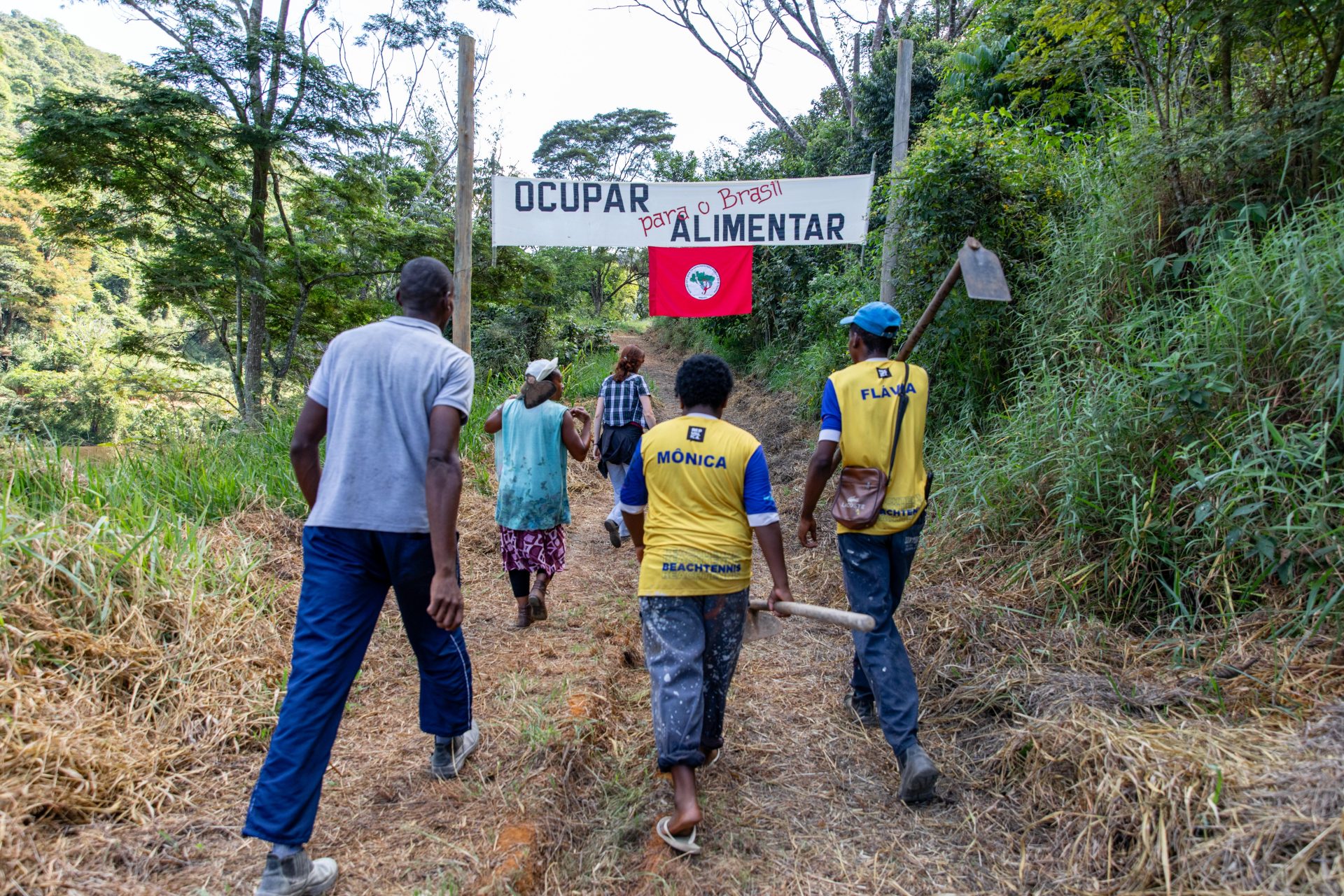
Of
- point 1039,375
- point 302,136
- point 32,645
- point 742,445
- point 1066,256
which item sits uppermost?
point 302,136

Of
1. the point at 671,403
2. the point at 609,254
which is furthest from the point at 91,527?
the point at 609,254

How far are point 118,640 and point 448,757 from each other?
149cm

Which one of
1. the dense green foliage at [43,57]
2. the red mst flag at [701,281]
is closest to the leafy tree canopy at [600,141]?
the dense green foliage at [43,57]

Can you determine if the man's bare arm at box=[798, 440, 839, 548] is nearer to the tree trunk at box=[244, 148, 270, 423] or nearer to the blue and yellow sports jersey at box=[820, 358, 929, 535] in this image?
the blue and yellow sports jersey at box=[820, 358, 929, 535]

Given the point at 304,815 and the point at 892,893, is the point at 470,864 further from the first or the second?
the point at 892,893

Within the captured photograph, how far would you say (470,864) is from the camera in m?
2.36

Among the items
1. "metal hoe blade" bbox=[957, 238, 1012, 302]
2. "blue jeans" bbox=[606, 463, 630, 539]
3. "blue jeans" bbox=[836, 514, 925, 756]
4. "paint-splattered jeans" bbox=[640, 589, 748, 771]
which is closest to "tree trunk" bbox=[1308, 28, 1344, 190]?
"metal hoe blade" bbox=[957, 238, 1012, 302]

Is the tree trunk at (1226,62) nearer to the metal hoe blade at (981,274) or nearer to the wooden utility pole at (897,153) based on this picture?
the metal hoe blade at (981,274)

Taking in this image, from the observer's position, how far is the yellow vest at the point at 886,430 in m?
3.03

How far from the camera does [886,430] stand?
9.98 ft

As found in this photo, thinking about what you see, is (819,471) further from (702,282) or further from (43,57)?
(43,57)

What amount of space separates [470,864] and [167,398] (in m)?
A: 17.8

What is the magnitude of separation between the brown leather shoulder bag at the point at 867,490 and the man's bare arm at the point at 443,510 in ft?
4.87

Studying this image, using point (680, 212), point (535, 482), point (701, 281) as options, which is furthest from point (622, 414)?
point (701, 281)
